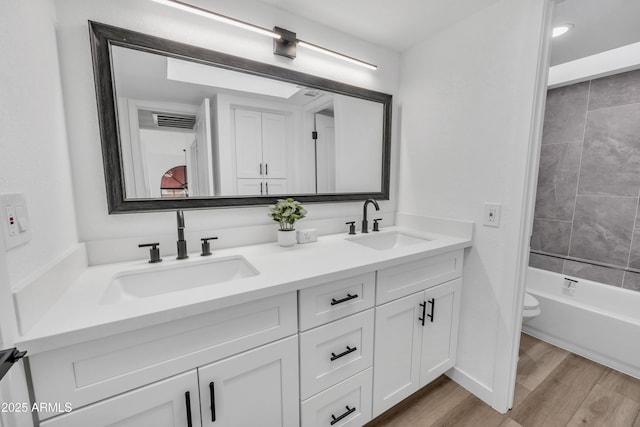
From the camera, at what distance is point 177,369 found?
2.53 feet

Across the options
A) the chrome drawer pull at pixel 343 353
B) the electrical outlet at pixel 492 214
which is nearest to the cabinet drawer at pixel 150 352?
the chrome drawer pull at pixel 343 353

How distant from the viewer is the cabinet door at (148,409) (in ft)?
2.19

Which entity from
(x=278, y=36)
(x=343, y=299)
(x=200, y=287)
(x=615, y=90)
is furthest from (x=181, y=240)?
(x=615, y=90)

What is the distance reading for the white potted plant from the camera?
1.40 m

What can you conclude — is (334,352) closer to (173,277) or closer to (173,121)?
(173,277)

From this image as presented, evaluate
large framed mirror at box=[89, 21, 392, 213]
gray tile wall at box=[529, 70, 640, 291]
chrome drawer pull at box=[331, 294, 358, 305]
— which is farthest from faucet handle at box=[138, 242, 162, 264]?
gray tile wall at box=[529, 70, 640, 291]

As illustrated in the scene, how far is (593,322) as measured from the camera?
1810 millimetres

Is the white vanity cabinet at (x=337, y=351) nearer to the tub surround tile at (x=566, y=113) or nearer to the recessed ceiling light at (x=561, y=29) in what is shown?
the recessed ceiling light at (x=561, y=29)

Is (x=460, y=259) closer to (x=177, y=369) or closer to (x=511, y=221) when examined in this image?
(x=511, y=221)

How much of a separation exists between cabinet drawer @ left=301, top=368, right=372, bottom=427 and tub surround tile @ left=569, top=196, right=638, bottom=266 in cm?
240

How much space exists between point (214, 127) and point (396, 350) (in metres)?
1.45

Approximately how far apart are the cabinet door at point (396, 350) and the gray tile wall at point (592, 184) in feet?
6.62

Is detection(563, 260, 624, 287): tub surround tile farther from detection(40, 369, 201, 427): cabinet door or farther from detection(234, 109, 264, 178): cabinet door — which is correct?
detection(40, 369, 201, 427): cabinet door

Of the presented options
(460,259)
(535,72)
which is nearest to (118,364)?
(460,259)
